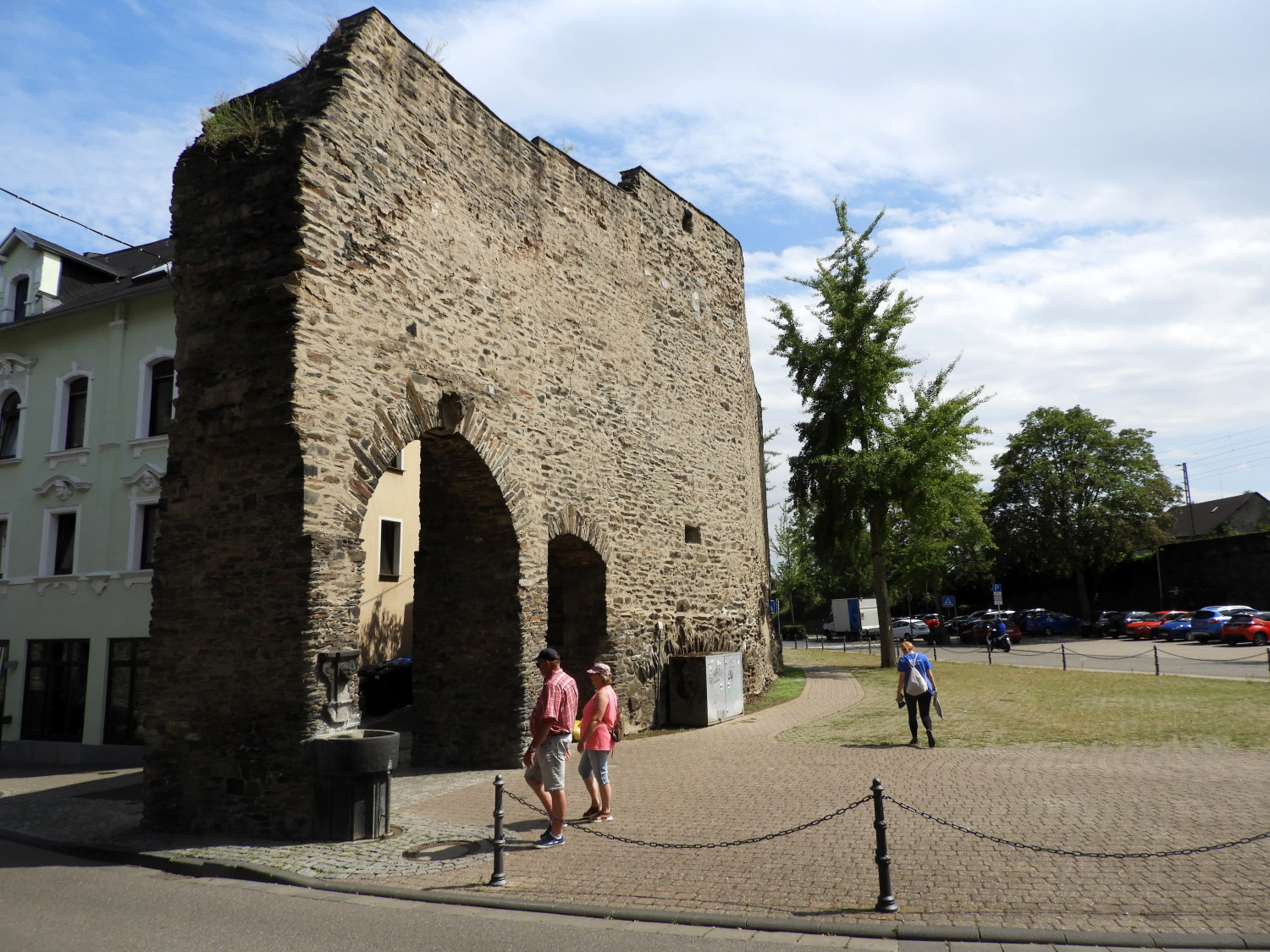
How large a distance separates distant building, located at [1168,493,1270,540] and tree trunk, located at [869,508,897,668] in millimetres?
41401

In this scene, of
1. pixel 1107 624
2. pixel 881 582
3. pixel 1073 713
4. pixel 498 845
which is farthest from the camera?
pixel 1107 624

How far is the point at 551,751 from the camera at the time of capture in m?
7.50

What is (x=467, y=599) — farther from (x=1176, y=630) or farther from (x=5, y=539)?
(x=1176, y=630)

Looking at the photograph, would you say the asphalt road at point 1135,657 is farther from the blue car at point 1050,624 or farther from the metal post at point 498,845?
the metal post at point 498,845

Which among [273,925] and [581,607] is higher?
[581,607]

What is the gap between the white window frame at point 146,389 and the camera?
17.8 m

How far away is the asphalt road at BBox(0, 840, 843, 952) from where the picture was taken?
16.8 ft

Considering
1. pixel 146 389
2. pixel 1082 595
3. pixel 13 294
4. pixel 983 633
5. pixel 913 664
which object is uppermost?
pixel 13 294

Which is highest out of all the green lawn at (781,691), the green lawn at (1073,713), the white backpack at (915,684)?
the white backpack at (915,684)

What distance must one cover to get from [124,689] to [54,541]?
13.7 ft

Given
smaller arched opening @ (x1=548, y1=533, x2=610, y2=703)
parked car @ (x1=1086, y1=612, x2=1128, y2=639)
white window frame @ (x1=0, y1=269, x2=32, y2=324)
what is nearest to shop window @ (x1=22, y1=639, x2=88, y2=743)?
white window frame @ (x1=0, y1=269, x2=32, y2=324)

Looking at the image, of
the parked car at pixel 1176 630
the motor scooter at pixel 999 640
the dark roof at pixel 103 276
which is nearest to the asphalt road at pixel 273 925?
the dark roof at pixel 103 276

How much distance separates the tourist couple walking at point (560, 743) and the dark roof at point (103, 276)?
14809mm

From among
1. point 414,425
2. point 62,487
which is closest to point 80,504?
point 62,487
